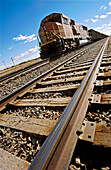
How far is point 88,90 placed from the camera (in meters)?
1.72

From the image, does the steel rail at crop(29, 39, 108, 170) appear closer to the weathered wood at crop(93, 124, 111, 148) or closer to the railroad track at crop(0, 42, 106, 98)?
the weathered wood at crop(93, 124, 111, 148)

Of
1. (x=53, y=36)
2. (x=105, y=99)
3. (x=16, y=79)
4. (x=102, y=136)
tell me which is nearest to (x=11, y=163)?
(x=102, y=136)

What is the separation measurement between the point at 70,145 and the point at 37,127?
1.73 ft

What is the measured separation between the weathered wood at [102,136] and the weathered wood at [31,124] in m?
0.50

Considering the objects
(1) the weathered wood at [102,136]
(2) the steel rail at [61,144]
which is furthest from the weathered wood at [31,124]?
(1) the weathered wood at [102,136]

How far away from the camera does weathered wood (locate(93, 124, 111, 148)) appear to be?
847 mm

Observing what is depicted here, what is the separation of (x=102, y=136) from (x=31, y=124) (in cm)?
86

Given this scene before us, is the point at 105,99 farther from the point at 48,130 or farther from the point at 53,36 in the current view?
the point at 53,36

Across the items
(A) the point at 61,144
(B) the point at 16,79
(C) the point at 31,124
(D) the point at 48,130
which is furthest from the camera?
(B) the point at 16,79

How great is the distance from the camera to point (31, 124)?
132 cm

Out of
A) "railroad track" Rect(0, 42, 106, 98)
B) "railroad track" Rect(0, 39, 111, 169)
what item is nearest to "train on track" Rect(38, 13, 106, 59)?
"railroad track" Rect(0, 42, 106, 98)

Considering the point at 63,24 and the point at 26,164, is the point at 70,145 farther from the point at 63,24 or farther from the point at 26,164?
the point at 63,24

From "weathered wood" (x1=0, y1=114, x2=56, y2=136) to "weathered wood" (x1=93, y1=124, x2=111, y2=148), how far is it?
0.50 m

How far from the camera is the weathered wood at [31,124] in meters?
1.18
